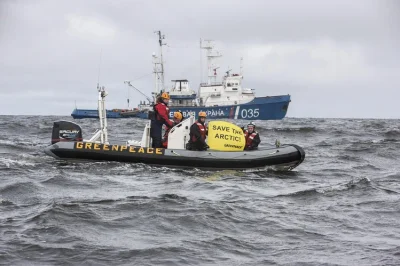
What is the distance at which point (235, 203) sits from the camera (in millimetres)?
9961

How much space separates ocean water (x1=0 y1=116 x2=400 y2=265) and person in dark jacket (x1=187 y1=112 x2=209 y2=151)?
2.53 feet

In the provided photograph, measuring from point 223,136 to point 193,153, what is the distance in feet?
3.24

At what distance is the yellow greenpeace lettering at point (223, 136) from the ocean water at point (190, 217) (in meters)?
0.81

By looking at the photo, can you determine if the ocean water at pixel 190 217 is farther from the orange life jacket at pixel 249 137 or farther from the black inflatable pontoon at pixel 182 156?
the orange life jacket at pixel 249 137

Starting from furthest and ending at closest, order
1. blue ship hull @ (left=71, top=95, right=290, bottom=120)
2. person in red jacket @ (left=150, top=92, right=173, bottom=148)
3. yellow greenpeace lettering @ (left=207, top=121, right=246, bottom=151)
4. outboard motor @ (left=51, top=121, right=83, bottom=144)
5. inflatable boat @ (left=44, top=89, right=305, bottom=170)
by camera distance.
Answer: blue ship hull @ (left=71, top=95, right=290, bottom=120)
outboard motor @ (left=51, top=121, right=83, bottom=144)
person in red jacket @ (left=150, top=92, right=173, bottom=148)
yellow greenpeace lettering @ (left=207, top=121, right=246, bottom=151)
inflatable boat @ (left=44, top=89, right=305, bottom=170)

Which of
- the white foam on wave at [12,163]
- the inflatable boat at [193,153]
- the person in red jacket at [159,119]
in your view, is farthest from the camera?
the white foam on wave at [12,163]

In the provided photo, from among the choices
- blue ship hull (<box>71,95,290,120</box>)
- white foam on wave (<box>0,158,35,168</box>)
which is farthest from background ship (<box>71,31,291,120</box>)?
white foam on wave (<box>0,158,35,168</box>)

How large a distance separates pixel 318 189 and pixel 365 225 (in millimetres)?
3391

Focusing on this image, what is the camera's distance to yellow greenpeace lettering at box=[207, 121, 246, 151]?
14.4m

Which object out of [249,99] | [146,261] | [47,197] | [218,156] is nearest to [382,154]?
[218,156]

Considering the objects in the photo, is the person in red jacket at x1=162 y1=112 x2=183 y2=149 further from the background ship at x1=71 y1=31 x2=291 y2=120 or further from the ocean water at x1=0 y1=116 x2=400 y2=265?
the background ship at x1=71 y1=31 x2=291 y2=120

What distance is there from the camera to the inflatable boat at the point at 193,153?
14242mm

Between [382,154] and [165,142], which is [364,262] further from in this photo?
[382,154]

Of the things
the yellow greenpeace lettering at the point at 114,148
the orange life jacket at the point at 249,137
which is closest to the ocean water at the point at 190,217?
the yellow greenpeace lettering at the point at 114,148
